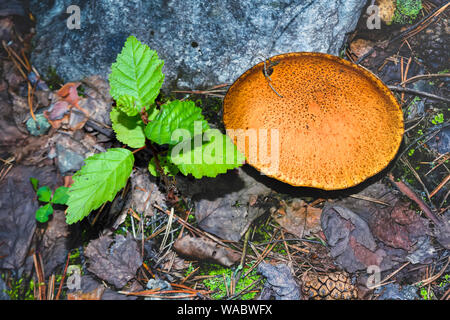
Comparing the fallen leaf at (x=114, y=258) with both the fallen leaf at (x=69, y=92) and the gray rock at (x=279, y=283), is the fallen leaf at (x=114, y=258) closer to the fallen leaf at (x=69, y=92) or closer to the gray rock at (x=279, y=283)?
the gray rock at (x=279, y=283)

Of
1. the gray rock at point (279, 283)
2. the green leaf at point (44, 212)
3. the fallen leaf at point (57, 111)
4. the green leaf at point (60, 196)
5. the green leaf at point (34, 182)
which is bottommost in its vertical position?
the gray rock at point (279, 283)

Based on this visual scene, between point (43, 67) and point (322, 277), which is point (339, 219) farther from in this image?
point (43, 67)

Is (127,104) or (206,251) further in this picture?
(206,251)

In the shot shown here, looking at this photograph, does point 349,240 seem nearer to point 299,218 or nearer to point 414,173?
point 299,218

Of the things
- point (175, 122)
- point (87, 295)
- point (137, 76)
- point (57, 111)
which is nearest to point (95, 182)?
point (175, 122)

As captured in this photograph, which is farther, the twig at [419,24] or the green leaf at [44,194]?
the twig at [419,24]

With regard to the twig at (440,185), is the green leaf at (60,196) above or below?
above

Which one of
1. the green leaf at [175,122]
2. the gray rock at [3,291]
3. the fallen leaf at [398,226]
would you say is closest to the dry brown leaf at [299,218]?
the fallen leaf at [398,226]

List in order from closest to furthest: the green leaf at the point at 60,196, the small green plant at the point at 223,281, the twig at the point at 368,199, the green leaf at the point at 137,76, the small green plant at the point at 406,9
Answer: the green leaf at the point at 137,76 → the small green plant at the point at 223,281 → the green leaf at the point at 60,196 → the twig at the point at 368,199 → the small green plant at the point at 406,9
